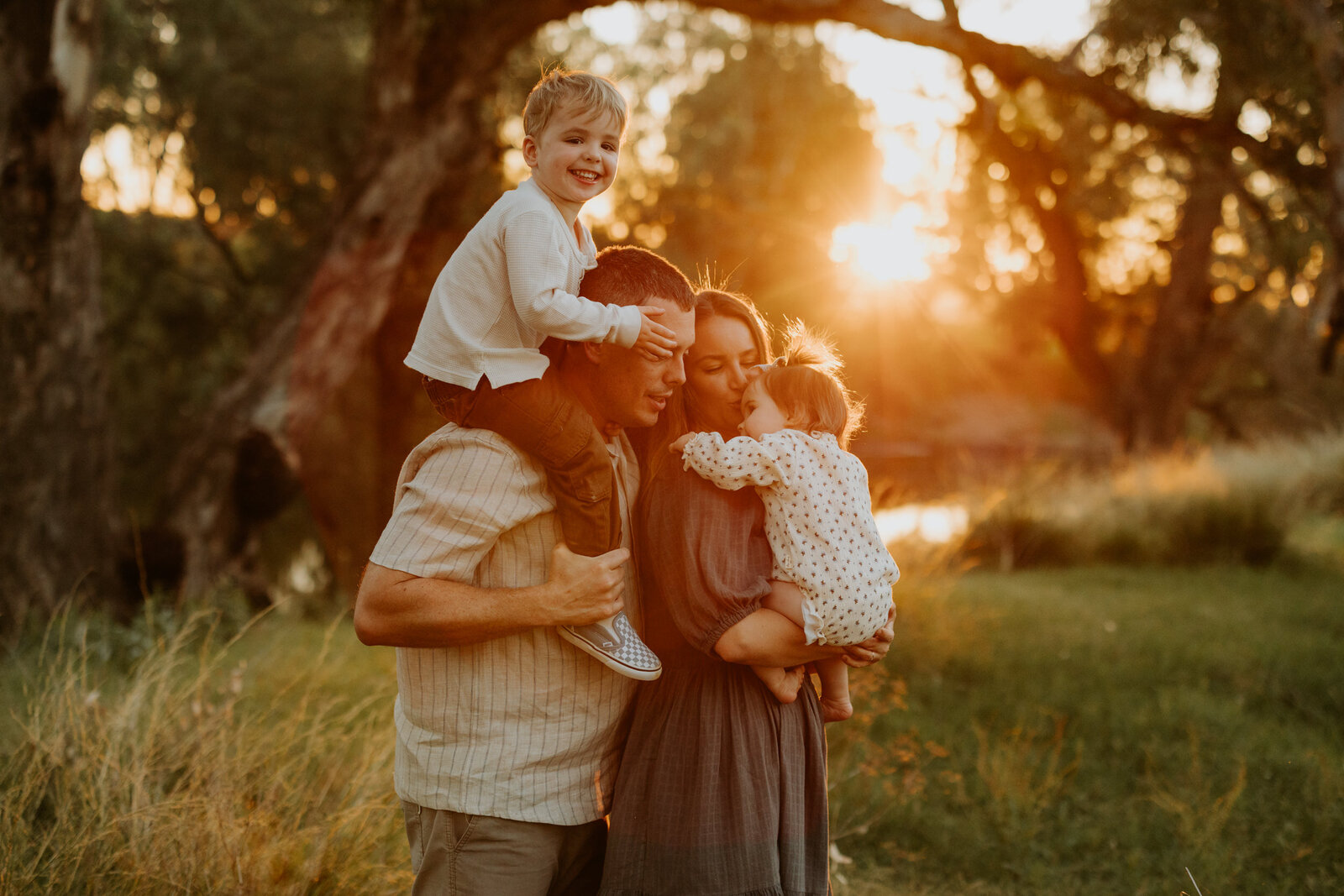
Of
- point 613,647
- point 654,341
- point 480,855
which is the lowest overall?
point 480,855

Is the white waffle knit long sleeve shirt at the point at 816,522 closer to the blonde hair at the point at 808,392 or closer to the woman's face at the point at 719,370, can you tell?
the blonde hair at the point at 808,392

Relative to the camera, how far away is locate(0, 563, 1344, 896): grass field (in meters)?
2.96

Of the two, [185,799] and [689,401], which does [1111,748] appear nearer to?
[689,401]

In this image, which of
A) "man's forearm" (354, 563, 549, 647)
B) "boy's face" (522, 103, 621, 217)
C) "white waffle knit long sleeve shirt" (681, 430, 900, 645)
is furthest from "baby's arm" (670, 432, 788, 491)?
"boy's face" (522, 103, 621, 217)

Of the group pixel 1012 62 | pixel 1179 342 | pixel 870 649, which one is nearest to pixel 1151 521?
pixel 1179 342

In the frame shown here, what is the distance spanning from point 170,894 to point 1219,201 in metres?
16.2

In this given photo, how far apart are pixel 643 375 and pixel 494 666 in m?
0.67

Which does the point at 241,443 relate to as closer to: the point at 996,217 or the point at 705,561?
the point at 705,561

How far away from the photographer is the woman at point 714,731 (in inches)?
73.2

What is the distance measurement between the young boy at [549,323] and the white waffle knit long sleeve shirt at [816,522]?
26cm

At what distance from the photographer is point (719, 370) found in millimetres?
2307

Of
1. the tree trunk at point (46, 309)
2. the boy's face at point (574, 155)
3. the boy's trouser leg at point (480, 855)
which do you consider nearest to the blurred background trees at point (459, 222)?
the tree trunk at point (46, 309)

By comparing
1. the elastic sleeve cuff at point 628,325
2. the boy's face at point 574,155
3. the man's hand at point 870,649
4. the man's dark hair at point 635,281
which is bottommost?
the man's hand at point 870,649

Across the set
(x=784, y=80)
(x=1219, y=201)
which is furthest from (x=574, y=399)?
(x=784, y=80)
